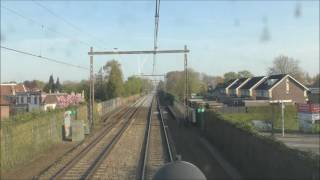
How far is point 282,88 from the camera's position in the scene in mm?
25781

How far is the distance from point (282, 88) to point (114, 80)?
166 feet

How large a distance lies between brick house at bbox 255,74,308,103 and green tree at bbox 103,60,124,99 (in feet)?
141

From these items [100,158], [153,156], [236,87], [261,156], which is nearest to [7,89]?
[236,87]

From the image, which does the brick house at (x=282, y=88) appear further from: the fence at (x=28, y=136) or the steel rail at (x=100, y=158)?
the fence at (x=28, y=136)

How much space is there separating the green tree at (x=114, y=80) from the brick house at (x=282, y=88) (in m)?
43.1

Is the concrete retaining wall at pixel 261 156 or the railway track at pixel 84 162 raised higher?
the concrete retaining wall at pixel 261 156

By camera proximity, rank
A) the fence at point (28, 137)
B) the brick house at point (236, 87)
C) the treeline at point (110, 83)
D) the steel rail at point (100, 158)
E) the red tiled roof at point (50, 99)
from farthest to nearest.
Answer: the treeline at point (110, 83) → the red tiled roof at point (50, 99) → the brick house at point (236, 87) → the fence at point (28, 137) → the steel rail at point (100, 158)

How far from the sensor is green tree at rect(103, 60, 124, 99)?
73.1m

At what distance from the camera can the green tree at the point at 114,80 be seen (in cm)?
7306

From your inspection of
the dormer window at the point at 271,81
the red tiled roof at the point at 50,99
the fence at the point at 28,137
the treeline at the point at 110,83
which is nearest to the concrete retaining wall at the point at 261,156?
the dormer window at the point at 271,81

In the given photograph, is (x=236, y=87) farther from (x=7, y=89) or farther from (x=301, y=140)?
(x=7, y=89)

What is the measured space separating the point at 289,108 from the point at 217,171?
19.9m

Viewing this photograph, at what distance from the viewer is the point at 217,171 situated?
16719 millimetres

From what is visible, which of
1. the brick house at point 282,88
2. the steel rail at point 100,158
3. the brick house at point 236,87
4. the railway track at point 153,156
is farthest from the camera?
the brick house at point 236,87
